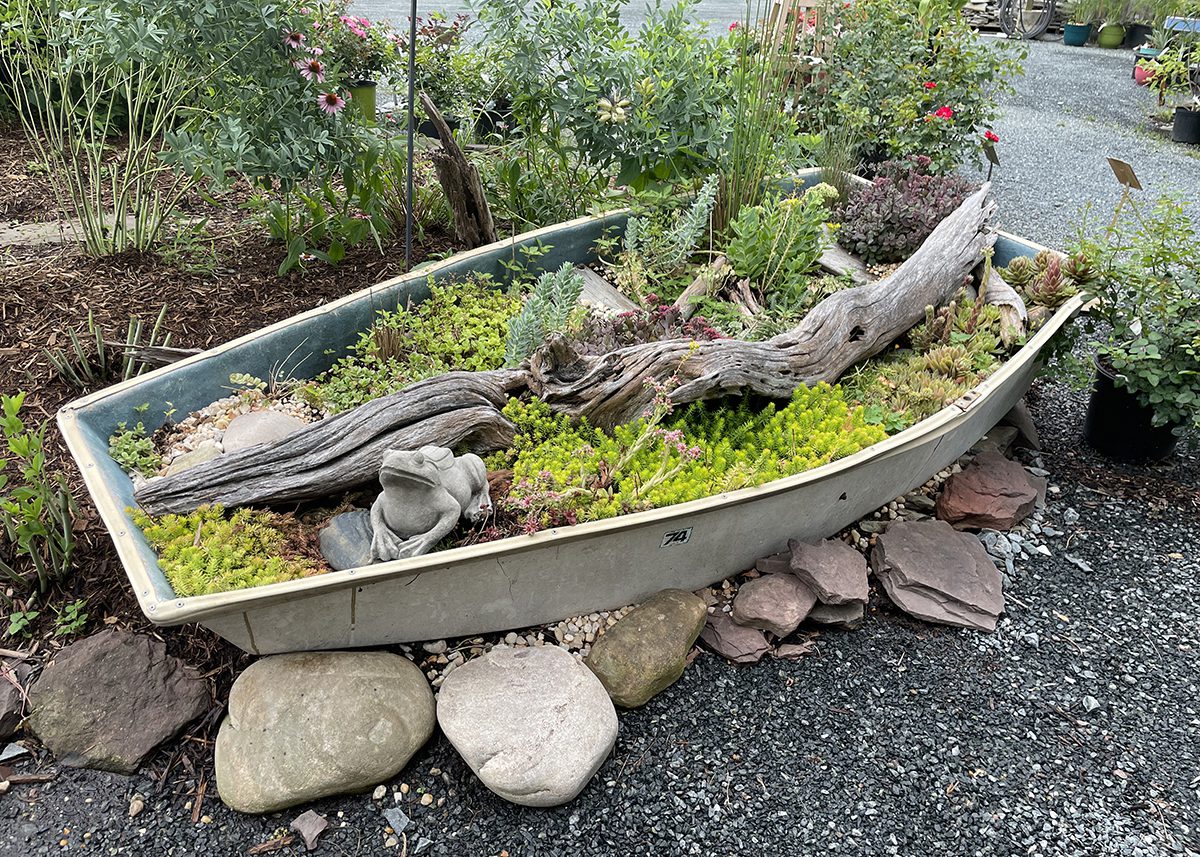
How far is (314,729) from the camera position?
6.82ft

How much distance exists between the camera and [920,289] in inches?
134

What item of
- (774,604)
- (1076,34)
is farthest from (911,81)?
(1076,34)

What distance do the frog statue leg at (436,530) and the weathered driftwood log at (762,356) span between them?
A: 1.94 feet

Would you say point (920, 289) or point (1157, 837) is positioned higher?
point (920, 289)

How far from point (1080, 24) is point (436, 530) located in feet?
48.0

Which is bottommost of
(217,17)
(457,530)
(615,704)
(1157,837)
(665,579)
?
(1157,837)

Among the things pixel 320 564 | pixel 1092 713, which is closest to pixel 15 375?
pixel 320 564

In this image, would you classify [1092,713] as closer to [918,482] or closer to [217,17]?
[918,482]

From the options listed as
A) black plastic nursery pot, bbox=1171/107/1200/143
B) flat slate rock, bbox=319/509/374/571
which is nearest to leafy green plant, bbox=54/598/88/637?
flat slate rock, bbox=319/509/374/571

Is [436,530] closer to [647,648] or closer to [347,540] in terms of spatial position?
[347,540]

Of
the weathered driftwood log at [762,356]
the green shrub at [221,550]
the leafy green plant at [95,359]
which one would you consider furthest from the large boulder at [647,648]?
the leafy green plant at [95,359]

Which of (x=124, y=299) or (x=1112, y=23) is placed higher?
(x=1112, y=23)

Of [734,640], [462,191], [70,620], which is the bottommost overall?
[734,640]

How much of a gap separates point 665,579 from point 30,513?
6.00 feet
